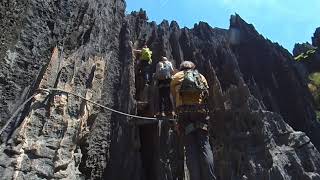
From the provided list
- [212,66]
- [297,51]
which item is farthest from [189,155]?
[297,51]

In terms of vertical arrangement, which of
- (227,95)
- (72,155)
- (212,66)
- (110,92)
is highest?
(212,66)

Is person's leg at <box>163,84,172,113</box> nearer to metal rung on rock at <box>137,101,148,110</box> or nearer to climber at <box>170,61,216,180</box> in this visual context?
metal rung on rock at <box>137,101,148,110</box>

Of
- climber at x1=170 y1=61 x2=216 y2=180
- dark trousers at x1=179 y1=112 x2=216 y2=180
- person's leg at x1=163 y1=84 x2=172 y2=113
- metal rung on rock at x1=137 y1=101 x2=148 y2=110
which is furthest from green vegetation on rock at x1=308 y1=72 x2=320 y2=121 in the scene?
dark trousers at x1=179 y1=112 x2=216 y2=180

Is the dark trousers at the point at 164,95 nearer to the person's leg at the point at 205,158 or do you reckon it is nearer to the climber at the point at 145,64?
the climber at the point at 145,64

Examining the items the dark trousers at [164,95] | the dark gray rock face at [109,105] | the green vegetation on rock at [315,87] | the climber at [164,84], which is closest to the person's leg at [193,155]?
the dark gray rock face at [109,105]

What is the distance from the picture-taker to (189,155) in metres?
7.99

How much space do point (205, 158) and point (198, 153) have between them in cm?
17

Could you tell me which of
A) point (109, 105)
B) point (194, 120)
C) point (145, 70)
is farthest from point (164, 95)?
point (194, 120)

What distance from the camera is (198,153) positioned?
796 cm

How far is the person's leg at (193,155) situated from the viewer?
7.82 metres

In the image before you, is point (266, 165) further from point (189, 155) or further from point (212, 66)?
point (189, 155)

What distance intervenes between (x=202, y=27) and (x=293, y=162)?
10.0 meters

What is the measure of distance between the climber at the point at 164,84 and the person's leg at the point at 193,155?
16.1ft

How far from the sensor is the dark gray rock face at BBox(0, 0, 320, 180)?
9258mm
